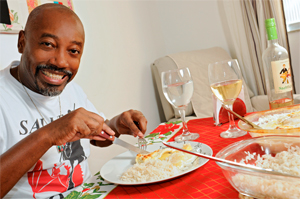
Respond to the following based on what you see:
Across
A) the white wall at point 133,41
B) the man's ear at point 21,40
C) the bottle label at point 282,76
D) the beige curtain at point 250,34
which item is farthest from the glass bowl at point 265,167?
the beige curtain at point 250,34

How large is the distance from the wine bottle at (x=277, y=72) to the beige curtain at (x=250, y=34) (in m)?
1.44

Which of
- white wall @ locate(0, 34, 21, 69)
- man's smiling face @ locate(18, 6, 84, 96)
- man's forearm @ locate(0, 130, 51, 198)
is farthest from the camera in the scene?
white wall @ locate(0, 34, 21, 69)

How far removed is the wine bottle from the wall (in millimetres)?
1030

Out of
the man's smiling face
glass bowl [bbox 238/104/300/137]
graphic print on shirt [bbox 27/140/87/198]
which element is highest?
the man's smiling face

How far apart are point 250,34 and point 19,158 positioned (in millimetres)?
2305

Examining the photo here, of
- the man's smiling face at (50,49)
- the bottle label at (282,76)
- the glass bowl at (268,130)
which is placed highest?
the man's smiling face at (50,49)

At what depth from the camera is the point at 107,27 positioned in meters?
1.82

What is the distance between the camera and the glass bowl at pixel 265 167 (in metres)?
0.33

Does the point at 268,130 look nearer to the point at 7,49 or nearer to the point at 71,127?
the point at 71,127

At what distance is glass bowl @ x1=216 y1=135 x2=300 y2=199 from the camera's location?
1.09 ft

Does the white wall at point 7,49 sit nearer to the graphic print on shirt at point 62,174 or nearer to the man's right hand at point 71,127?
the graphic print on shirt at point 62,174

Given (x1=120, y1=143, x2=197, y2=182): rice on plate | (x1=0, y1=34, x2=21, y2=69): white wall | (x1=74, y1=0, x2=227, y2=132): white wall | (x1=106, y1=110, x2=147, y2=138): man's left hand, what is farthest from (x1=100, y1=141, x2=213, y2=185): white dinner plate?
(x1=74, y1=0, x2=227, y2=132): white wall

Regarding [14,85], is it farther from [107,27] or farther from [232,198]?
[107,27]

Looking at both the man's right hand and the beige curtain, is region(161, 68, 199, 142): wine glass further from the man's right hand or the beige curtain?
the beige curtain
